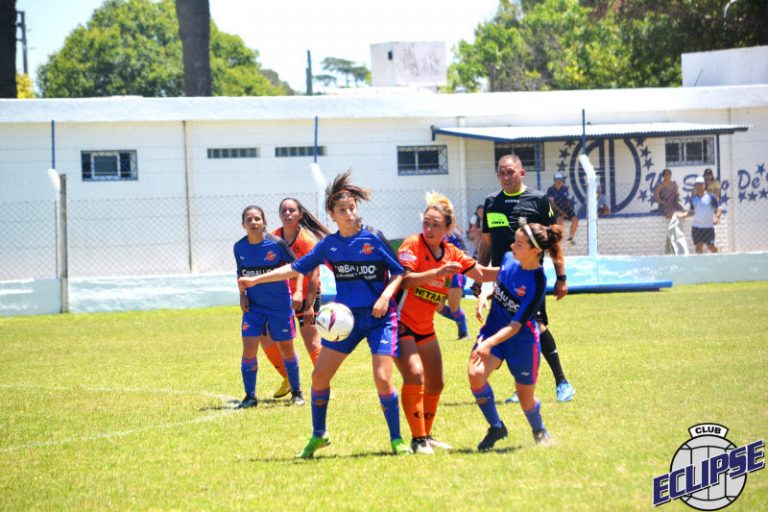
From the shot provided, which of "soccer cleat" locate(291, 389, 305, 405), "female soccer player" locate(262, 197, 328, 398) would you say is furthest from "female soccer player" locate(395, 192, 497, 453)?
"female soccer player" locate(262, 197, 328, 398)

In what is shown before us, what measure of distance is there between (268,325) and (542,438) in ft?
11.9

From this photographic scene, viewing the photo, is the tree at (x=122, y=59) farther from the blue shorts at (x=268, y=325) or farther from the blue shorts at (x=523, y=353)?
the blue shorts at (x=523, y=353)

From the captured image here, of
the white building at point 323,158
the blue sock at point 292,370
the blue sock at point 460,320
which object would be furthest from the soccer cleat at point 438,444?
the white building at point 323,158

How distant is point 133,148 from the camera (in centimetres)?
2431

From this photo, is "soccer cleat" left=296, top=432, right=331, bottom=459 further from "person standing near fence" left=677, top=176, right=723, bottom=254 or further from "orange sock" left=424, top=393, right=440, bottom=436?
"person standing near fence" left=677, top=176, right=723, bottom=254

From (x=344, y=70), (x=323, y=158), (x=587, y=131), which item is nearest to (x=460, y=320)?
(x=323, y=158)

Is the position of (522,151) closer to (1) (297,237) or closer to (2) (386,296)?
(1) (297,237)

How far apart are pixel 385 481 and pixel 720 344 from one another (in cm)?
698

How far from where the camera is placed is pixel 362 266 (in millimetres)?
7703

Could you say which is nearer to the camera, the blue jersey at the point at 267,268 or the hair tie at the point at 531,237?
the hair tie at the point at 531,237

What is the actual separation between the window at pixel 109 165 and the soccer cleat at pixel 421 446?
1790 cm

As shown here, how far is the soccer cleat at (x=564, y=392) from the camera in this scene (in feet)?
30.9

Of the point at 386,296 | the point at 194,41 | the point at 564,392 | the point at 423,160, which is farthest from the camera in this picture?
the point at 194,41

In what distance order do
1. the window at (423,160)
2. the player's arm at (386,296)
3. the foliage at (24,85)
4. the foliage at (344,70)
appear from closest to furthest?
the player's arm at (386,296) → the window at (423,160) → the foliage at (24,85) → the foliage at (344,70)
